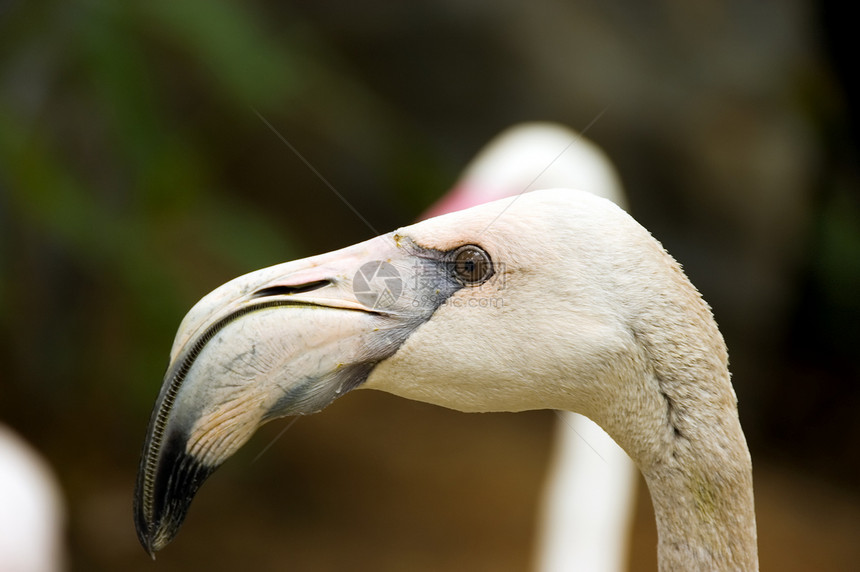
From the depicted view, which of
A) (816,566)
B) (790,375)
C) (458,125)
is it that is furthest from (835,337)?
(458,125)

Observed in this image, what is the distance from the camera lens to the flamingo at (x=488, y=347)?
→ 3.92 ft

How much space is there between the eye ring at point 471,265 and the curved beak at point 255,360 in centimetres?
7

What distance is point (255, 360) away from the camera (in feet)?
3.87

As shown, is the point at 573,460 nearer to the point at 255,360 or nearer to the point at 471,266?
the point at 471,266

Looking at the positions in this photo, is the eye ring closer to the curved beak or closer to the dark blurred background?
the curved beak

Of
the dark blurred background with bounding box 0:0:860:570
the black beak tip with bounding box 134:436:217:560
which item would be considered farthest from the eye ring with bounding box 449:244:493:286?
the dark blurred background with bounding box 0:0:860:570

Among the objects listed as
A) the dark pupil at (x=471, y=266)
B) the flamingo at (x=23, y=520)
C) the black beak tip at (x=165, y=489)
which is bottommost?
the flamingo at (x=23, y=520)

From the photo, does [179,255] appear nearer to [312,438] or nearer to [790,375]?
[312,438]

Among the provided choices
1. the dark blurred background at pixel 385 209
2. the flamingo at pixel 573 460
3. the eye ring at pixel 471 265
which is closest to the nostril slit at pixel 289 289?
the eye ring at pixel 471 265

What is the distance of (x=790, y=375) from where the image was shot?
5855 mm

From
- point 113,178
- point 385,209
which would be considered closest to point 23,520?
point 113,178

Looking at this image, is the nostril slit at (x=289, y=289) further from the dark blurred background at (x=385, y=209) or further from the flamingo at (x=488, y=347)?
the dark blurred background at (x=385, y=209)

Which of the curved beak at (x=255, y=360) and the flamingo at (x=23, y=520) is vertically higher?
the curved beak at (x=255, y=360)

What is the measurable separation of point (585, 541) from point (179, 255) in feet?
8.49
